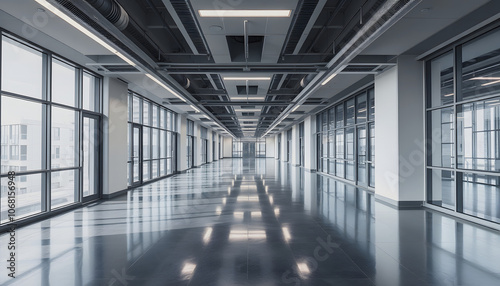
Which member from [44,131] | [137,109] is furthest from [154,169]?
[44,131]

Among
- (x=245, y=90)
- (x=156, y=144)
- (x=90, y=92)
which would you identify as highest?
(x=245, y=90)

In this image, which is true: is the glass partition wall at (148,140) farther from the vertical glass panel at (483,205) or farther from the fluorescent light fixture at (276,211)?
the vertical glass panel at (483,205)

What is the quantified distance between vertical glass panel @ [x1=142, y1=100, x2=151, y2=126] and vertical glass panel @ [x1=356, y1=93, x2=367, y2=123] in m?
9.40

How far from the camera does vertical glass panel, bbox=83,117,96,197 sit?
A: 8.62 m

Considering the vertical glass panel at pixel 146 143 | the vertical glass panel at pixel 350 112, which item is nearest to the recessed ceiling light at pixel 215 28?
the vertical glass panel at pixel 146 143

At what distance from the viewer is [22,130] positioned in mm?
6227

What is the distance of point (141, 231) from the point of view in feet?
18.4

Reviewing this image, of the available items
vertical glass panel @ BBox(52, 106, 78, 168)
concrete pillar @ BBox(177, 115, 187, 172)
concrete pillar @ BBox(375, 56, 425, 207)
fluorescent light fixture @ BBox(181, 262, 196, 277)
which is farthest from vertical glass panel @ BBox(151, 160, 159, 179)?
fluorescent light fixture @ BBox(181, 262, 196, 277)

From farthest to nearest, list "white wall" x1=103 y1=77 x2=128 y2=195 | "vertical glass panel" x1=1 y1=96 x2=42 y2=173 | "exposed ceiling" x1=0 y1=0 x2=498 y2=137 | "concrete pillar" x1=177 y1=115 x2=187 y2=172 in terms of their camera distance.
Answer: "concrete pillar" x1=177 y1=115 x2=187 y2=172
"white wall" x1=103 y1=77 x2=128 y2=195
"vertical glass panel" x1=1 y1=96 x2=42 y2=173
"exposed ceiling" x1=0 y1=0 x2=498 y2=137

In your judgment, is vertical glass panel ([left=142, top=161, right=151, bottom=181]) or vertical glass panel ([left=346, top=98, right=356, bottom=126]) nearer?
vertical glass panel ([left=346, top=98, right=356, bottom=126])

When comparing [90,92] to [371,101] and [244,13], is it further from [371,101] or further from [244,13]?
[371,101]

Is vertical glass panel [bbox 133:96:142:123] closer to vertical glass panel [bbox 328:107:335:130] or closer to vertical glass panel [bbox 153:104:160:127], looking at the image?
vertical glass panel [bbox 153:104:160:127]

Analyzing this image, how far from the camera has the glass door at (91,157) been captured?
860 centimetres

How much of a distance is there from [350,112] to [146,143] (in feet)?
31.7
